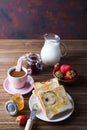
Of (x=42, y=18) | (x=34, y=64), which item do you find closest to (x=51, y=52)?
(x=34, y=64)

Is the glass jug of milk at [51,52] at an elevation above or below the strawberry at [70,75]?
above

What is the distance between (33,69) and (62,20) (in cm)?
68

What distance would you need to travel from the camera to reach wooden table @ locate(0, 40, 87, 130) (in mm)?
1093

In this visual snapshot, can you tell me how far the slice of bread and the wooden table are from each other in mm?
51

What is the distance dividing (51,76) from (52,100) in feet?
0.90

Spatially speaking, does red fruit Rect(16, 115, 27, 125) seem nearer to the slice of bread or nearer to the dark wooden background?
the slice of bread

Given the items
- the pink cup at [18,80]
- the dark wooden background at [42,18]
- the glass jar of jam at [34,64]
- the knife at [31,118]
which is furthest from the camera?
the dark wooden background at [42,18]

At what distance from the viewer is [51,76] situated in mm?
1385

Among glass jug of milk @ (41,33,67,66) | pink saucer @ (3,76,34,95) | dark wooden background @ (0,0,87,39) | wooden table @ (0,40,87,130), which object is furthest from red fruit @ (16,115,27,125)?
dark wooden background @ (0,0,87,39)

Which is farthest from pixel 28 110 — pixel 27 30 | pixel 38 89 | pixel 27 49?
pixel 27 30

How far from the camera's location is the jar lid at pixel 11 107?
1.13 metres

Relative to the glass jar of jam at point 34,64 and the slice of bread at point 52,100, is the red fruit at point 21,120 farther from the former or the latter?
the glass jar of jam at point 34,64

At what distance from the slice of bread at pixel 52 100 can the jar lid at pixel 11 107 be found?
4.4 inches

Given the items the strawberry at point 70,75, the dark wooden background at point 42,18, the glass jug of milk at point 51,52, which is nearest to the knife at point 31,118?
the strawberry at point 70,75
